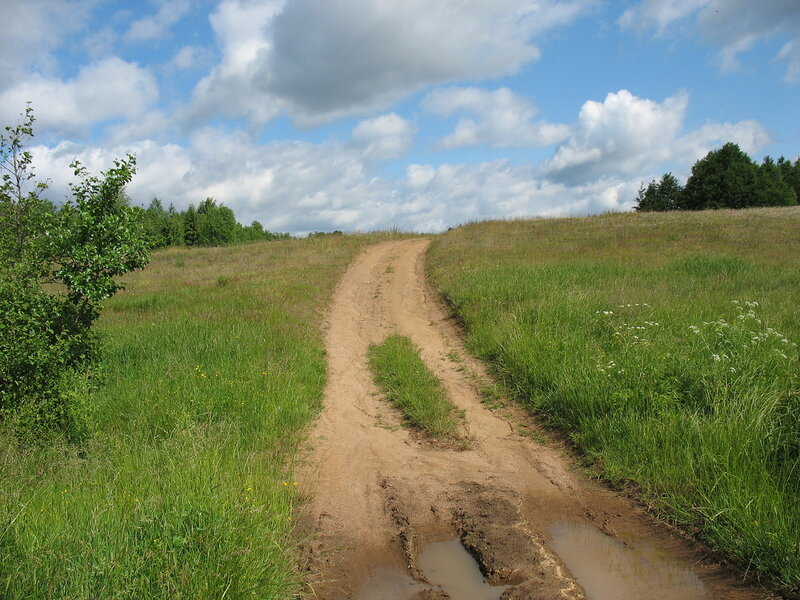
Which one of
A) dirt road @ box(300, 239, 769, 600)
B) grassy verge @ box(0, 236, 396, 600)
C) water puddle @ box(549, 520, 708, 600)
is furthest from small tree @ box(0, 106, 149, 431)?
water puddle @ box(549, 520, 708, 600)

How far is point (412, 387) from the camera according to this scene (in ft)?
30.1

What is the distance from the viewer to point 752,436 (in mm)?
5691

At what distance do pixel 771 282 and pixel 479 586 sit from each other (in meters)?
12.3

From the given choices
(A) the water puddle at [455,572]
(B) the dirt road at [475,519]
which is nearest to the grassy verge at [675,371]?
(B) the dirt road at [475,519]

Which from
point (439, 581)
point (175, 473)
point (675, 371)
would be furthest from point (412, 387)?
point (439, 581)

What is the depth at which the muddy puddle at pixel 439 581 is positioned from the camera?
14.7 ft

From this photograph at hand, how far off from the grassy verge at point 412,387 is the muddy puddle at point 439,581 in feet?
8.60

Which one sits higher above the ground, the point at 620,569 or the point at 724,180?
the point at 724,180

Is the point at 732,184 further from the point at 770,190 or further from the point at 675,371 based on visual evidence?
the point at 675,371

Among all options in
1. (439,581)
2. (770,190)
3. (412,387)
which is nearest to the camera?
(439,581)

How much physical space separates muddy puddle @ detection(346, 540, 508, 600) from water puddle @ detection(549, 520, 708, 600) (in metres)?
0.78

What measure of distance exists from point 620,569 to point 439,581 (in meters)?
1.55

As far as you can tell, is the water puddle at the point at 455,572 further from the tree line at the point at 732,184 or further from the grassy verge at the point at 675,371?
the tree line at the point at 732,184

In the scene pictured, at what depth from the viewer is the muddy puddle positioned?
14.7ft
